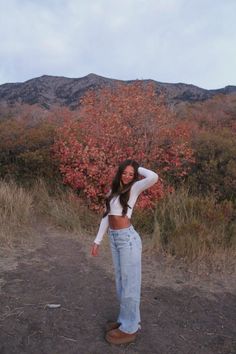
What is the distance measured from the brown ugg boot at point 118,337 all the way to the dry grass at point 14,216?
9.75 feet

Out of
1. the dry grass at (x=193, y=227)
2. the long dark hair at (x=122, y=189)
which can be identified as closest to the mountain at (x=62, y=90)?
the dry grass at (x=193, y=227)

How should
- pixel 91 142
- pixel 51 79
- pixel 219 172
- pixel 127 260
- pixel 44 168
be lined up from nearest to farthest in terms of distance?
pixel 127 260
pixel 91 142
pixel 219 172
pixel 44 168
pixel 51 79

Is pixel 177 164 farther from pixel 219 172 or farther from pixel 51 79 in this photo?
pixel 51 79

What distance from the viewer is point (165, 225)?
689cm

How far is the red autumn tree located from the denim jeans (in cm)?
397

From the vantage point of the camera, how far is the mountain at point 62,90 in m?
32.5

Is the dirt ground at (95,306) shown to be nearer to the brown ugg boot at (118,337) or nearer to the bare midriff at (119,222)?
the brown ugg boot at (118,337)

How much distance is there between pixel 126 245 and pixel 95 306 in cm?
131

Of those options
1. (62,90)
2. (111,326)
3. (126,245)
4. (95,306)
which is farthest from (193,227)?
(62,90)

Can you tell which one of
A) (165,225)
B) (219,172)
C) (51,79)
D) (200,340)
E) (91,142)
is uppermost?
(51,79)

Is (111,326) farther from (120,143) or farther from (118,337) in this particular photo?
(120,143)

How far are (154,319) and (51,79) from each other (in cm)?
3579

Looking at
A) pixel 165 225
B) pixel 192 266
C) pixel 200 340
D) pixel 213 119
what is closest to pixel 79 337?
pixel 200 340

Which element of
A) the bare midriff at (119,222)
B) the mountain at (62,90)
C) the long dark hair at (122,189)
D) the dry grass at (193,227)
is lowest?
the dry grass at (193,227)
